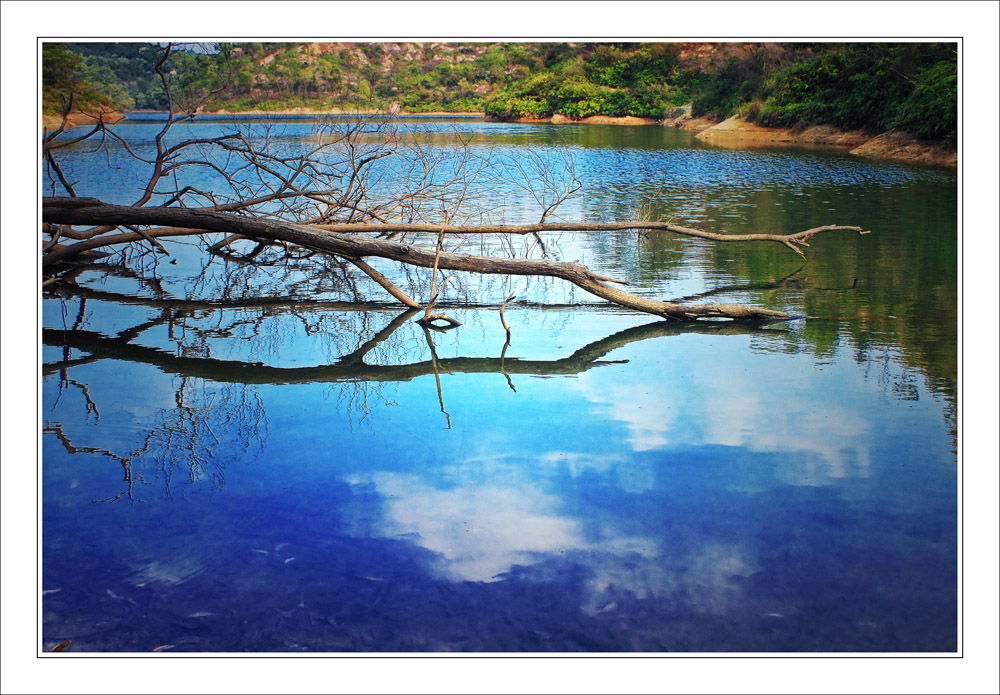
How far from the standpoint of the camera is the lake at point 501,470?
2.87m

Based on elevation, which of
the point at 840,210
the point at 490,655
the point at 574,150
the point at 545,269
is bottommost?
the point at 490,655

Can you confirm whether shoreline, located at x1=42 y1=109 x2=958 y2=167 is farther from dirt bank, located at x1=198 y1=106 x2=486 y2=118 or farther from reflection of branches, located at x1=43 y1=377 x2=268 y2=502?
reflection of branches, located at x1=43 y1=377 x2=268 y2=502

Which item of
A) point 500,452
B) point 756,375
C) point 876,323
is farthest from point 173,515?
point 876,323

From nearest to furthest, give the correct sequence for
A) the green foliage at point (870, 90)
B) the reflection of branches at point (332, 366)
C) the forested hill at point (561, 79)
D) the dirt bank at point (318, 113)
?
the reflection of branches at point (332, 366) < the dirt bank at point (318, 113) < the forested hill at point (561, 79) < the green foliage at point (870, 90)

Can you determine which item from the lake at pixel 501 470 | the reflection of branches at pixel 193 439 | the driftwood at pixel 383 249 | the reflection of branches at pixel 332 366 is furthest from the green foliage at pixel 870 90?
the reflection of branches at pixel 193 439

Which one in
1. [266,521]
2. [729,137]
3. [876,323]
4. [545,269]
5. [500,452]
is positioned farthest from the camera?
[729,137]

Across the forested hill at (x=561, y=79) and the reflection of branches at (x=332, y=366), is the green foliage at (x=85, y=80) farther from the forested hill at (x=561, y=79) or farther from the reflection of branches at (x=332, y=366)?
the reflection of branches at (x=332, y=366)

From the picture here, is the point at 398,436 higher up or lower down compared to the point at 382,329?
lower down

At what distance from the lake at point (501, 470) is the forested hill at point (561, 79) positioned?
2.45m

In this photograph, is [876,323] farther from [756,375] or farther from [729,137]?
[729,137]

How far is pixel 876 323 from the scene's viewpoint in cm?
627

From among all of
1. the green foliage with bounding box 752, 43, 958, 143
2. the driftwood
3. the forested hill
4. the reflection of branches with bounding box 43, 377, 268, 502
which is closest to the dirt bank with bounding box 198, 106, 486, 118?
the forested hill

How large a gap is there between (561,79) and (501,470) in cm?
2654

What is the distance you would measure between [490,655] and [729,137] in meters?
24.4
